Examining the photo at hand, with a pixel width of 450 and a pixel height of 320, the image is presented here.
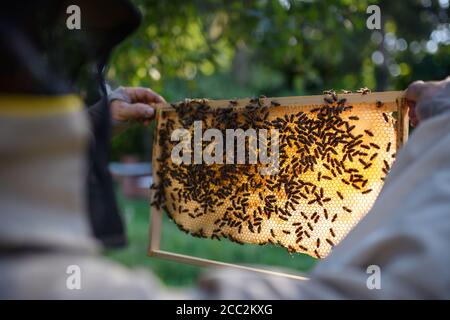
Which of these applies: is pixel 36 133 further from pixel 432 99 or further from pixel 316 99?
pixel 316 99

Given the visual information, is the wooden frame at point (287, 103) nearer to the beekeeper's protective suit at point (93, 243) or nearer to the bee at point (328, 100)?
the bee at point (328, 100)

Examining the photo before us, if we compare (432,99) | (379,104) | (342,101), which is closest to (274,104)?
(342,101)

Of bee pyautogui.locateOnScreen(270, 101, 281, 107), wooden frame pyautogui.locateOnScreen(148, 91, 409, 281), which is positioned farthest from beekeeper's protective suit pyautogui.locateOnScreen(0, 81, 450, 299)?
bee pyautogui.locateOnScreen(270, 101, 281, 107)

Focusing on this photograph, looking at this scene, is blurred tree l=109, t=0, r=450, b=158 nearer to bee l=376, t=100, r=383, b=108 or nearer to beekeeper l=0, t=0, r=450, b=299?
bee l=376, t=100, r=383, b=108

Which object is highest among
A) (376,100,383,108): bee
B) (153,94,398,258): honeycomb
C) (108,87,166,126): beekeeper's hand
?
(108,87,166,126): beekeeper's hand

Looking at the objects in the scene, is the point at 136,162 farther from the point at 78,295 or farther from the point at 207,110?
the point at 78,295
